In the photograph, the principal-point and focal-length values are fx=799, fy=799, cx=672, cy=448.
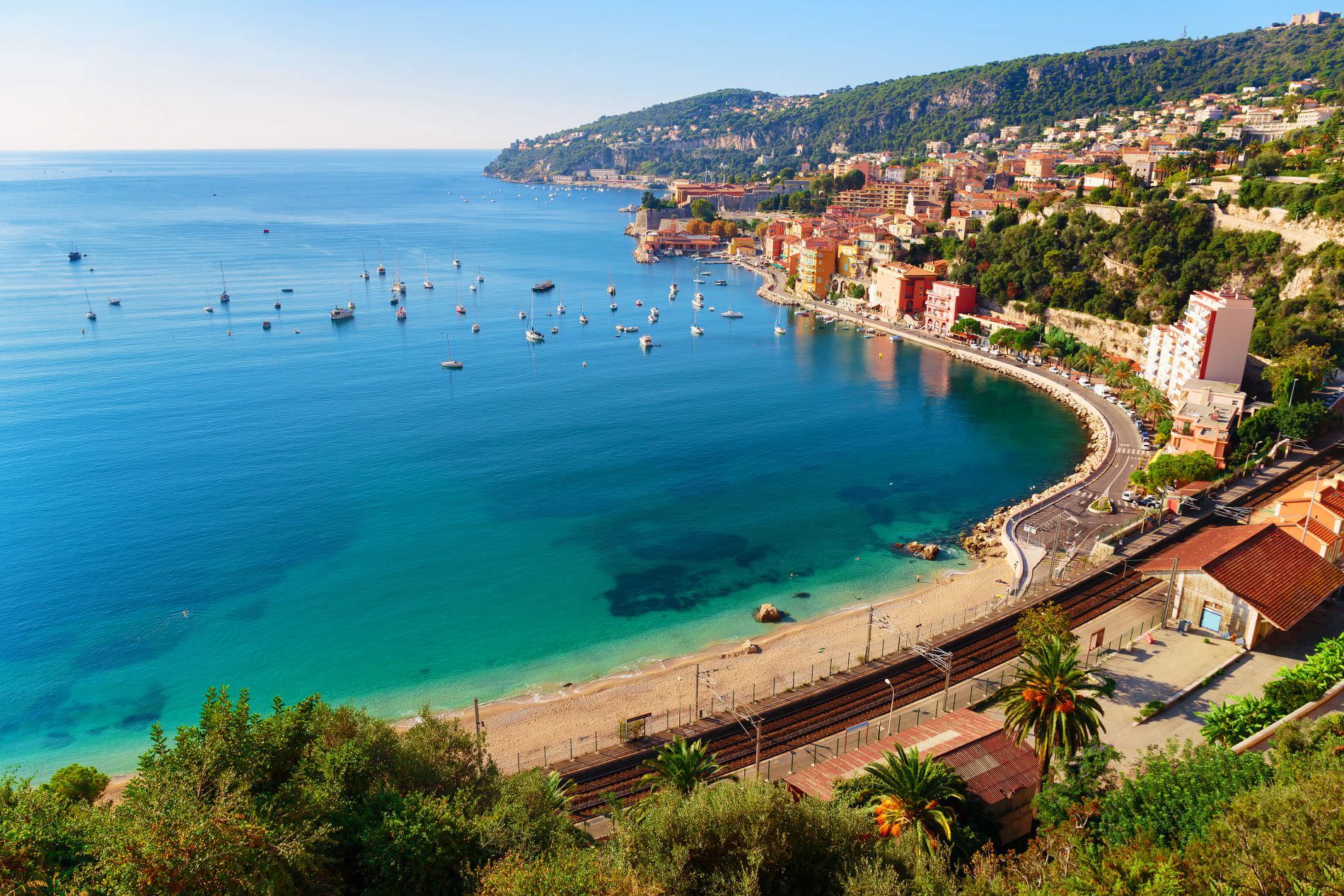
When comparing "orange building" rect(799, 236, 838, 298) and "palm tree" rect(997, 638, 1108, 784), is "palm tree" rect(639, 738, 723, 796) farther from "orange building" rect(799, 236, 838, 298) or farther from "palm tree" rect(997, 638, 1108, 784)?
"orange building" rect(799, 236, 838, 298)

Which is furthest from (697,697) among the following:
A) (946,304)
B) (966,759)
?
(946,304)

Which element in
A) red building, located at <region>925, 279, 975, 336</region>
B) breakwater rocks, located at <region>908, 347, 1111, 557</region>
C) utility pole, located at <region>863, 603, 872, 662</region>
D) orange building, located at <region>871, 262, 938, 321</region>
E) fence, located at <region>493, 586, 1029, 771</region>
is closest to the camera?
fence, located at <region>493, 586, 1029, 771</region>

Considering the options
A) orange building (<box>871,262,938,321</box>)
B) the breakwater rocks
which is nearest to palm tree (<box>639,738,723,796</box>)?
the breakwater rocks

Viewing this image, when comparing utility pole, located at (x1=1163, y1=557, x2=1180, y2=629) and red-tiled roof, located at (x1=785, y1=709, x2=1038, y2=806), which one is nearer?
red-tiled roof, located at (x1=785, y1=709, x2=1038, y2=806)

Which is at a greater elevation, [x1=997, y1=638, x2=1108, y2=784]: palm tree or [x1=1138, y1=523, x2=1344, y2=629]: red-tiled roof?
[x1=997, y1=638, x2=1108, y2=784]: palm tree

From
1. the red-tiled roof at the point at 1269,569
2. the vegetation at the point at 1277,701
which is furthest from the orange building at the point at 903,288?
the vegetation at the point at 1277,701

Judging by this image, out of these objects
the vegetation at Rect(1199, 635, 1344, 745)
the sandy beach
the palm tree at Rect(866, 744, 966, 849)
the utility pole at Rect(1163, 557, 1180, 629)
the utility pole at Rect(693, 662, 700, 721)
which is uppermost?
the palm tree at Rect(866, 744, 966, 849)

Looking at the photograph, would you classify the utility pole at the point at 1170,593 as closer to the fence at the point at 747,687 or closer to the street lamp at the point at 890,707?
the fence at the point at 747,687
